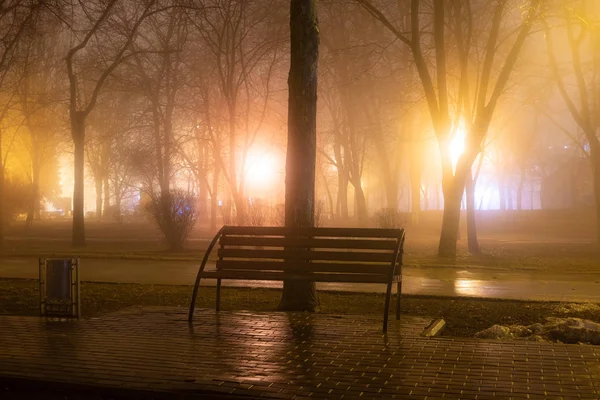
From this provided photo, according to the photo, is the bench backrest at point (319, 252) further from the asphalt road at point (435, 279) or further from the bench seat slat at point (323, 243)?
the asphalt road at point (435, 279)

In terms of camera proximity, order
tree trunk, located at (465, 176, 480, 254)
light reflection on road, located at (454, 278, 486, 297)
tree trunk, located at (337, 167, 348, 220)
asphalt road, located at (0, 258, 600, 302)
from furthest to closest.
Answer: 1. tree trunk, located at (337, 167, 348, 220)
2. tree trunk, located at (465, 176, 480, 254)
3. asphalt road, located at (0, 258, 600, 302)
4. light reflection on road, located at (454, 278, 486, 297)

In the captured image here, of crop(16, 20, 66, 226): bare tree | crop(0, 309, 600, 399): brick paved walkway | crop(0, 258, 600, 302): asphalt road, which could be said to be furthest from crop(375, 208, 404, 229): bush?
crop(16, 20, 66, 226): bare tree

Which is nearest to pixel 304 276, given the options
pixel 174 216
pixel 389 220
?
pixel 174 216

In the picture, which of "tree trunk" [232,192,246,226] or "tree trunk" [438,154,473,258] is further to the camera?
"tree trunk" [232,192,246,226]

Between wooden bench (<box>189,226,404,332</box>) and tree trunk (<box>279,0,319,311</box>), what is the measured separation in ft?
2.54

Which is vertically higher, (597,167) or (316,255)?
(597,167)

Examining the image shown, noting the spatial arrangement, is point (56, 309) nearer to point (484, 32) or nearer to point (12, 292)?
point (12, 292)

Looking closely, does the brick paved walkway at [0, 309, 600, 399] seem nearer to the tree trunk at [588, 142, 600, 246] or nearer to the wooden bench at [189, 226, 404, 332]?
the wooden bench at [189, 226, 404, 332]

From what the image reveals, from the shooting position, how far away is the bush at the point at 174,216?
22.8m

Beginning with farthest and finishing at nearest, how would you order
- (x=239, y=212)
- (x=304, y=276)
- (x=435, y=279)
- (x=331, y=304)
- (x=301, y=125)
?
(x=239, y=212), (x=435, y=279), (x=331, y=304), (x=301, y=125), (x=304, y=276)

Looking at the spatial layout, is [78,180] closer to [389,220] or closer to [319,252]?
[389,220]

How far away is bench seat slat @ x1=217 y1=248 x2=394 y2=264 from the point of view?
26.9 feet

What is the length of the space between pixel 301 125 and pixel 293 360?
397cm

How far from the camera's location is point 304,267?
27.8ft
